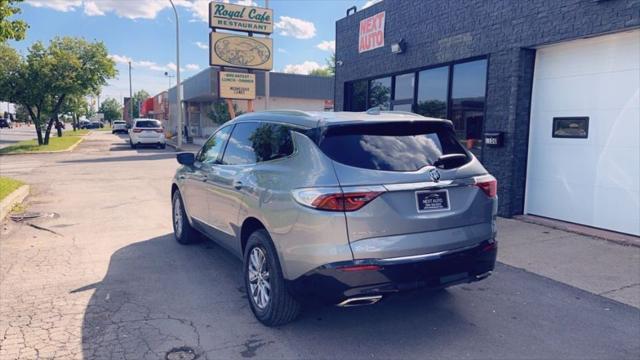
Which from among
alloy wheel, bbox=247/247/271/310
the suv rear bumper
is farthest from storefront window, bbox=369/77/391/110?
the suv rear bumper

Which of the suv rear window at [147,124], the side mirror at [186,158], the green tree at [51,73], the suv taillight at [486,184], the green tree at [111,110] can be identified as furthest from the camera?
the green tree at [111,110]

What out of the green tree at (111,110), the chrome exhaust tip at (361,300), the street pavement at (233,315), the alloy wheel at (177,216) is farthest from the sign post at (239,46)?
the green tree at (111,110)

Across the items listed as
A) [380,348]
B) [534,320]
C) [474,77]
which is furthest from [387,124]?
[474,77]

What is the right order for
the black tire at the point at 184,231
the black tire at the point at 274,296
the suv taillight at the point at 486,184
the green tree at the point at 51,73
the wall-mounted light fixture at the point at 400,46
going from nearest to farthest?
the black tire at the point at 274,296 → the suv taillight at the point at 486,184 → the black tire at the point at 184,231 → the wall-mounted light fixture at the point at 400,46 → the green tree at the point at 51,73

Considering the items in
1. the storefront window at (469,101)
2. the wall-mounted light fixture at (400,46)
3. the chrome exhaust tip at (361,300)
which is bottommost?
the chrome exhaust tip at (361,300)

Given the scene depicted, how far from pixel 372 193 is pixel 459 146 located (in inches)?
45.5

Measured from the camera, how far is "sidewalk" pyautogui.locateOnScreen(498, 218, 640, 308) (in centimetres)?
490

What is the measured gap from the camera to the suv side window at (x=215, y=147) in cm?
523

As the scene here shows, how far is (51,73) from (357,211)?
27393 mm

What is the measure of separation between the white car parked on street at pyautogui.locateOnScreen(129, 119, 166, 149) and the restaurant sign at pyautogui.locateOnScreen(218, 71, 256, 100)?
809cm

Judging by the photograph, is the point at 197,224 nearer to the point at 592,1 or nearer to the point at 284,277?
the point at 284,277

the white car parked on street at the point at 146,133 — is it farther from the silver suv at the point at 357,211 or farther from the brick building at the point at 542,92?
the silver suv at the point at 357,211

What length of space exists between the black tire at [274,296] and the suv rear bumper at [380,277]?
17 centimetres

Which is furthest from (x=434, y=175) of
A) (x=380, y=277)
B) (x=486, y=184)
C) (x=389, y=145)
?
(x=380, y=277)
